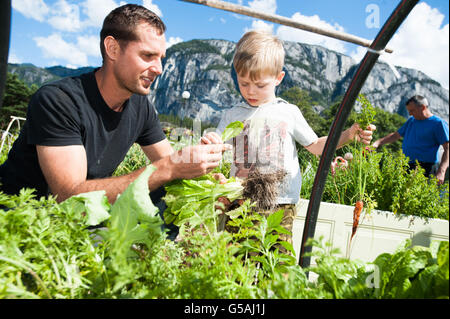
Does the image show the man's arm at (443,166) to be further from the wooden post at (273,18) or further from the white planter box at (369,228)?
the wooden post at (273,18)

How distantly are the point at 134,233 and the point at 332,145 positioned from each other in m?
0.44

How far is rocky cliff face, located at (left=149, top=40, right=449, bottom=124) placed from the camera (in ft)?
4.83

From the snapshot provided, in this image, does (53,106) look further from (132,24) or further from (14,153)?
(132,24)

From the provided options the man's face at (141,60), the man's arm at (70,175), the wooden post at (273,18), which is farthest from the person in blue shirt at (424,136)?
the man's arm at (70,175)

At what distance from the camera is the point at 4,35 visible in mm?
532

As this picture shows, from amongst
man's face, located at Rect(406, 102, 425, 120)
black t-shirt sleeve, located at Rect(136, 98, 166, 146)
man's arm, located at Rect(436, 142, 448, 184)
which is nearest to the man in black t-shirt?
black t-shirt sleeve, located at Rect(136, 98, 166, 146)

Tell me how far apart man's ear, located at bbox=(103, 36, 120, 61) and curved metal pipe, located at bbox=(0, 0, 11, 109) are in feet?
2.56

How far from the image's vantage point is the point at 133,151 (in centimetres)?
445

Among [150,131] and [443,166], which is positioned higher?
[150,131]

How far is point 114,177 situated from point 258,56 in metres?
0.86

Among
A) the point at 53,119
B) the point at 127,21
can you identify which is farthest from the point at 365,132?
the point at 53,119

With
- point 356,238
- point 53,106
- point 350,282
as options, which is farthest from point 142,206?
point 356,238

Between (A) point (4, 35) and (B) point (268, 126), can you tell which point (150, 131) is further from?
(A) point (4, 35)
